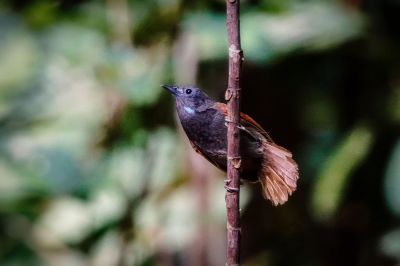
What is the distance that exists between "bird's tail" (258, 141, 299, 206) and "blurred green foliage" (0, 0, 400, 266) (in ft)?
3.17

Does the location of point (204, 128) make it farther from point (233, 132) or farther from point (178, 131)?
point (178, 131)

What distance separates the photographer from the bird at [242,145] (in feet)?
3.72

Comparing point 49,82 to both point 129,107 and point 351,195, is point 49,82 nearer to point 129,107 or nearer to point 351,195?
point 129,107

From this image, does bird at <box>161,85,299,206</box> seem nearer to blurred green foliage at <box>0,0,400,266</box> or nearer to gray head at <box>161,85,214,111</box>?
gray head at <box>161,85,214,111</box>

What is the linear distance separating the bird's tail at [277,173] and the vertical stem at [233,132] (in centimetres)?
14

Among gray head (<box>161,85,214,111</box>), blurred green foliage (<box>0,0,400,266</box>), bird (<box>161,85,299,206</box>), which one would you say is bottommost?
blurred green foliage (<box>0,0,400,266</box>)

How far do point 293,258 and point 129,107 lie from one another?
731mm

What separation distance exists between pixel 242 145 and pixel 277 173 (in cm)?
6

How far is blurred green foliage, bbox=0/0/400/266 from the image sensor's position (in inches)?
91.4

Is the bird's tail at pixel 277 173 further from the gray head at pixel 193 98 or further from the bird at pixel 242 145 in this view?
the gray head at pixel 193 98

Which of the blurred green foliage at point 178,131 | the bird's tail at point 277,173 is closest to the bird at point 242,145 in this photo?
the bird's tail at point 277,173

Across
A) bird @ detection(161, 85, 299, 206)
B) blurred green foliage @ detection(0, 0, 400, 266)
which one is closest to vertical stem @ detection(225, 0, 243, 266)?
bird @ detection(161, 85, 299, 206)

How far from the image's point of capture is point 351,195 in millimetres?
2588

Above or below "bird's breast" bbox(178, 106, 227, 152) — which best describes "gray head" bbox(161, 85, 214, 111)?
above
